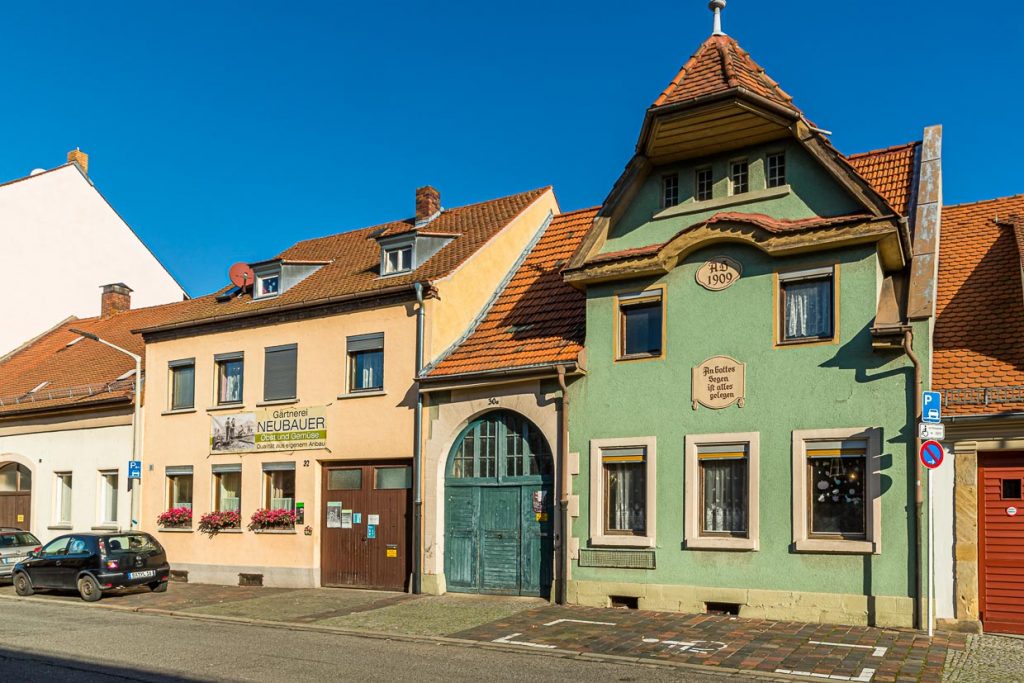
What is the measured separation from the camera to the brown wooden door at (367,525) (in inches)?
858

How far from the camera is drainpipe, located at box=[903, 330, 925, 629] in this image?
50.4 ft

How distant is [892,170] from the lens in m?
19.1

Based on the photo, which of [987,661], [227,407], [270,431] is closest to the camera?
[987,661]

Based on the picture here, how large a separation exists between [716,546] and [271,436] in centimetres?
1158

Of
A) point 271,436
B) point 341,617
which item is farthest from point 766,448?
point 271,436

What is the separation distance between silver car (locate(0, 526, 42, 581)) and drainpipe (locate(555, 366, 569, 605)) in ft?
46.2

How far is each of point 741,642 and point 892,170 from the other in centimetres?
951

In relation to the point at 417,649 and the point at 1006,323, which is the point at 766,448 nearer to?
the point at 1006,323

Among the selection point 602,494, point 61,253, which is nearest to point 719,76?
point 602,494

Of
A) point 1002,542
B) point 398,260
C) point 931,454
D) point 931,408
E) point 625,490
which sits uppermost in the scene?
point 398,260

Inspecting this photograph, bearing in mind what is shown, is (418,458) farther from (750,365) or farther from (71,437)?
(71,437)

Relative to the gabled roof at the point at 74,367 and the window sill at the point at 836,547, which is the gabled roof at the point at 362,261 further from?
the window sill at the point at 836,547

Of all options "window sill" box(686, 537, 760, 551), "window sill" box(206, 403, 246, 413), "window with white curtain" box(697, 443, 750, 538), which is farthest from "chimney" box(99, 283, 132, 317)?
"window sill" box(686, 537, 760, 551)

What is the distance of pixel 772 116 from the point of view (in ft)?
57.1
